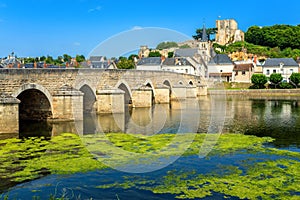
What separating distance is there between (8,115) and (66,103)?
432 cm

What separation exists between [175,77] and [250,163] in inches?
1205

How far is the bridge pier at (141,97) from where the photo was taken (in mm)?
29438

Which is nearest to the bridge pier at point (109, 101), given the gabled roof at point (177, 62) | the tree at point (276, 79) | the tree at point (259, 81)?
the tree at point (259, 81)

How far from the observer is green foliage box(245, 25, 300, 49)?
3526 inches

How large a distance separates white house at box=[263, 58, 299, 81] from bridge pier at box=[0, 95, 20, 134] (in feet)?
167

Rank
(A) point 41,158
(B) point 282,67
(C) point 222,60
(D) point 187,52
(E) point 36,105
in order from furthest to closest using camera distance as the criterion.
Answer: (D) point 187,52
(C) point 222,60
(B) point 282,67
(E) point 36,105
(A) point 41,158

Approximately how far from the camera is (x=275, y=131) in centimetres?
1716

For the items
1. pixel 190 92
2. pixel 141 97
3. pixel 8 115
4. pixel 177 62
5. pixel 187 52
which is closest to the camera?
pixel 8 115

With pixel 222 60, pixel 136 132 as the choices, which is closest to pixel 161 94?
pixel 136 132

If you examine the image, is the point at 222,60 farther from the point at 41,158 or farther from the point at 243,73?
the point at 41,158

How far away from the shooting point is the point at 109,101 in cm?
2369

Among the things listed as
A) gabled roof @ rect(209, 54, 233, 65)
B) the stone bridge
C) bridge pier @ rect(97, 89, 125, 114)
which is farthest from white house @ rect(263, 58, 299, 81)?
bridge pier @ rect(97, 89, 125, 114)

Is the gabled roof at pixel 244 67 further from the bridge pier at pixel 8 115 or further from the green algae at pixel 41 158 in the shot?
the green algae at pixel 41 158

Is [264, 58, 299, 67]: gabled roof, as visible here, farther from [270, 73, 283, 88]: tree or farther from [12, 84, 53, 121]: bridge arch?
[12, 84, 53, 121]: bridge arch
